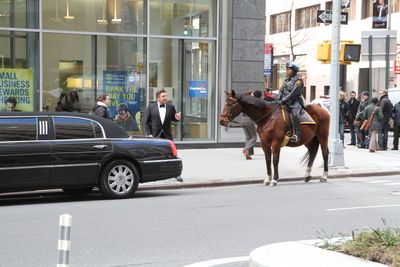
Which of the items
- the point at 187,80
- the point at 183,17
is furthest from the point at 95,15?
the point at 187,80

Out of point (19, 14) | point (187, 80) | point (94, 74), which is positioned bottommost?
point (187, 80)

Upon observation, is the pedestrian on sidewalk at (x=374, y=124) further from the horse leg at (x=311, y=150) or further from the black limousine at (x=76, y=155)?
the black limousine at (x=76, y=155)

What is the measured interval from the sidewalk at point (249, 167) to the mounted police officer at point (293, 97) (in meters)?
1.76

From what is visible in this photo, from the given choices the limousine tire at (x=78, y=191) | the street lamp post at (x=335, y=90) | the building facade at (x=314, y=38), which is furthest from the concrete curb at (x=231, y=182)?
the building facade at (x=314, y=38)

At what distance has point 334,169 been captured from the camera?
17.5 m

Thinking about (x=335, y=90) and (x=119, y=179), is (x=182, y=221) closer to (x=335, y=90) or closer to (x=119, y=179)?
(x=119, y=179)

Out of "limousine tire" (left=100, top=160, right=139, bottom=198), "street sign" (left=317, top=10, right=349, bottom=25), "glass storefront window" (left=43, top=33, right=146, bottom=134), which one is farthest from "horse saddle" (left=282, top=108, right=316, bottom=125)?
"glass storefront window" (left=43, top=33, right=146, bottom=134)

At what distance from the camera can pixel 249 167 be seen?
700 inches

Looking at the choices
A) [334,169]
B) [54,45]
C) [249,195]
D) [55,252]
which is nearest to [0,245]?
[55,252]

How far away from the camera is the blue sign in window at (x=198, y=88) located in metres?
22.2

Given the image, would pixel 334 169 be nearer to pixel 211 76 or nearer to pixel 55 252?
pixel 211 76

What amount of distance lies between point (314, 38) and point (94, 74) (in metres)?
38.0

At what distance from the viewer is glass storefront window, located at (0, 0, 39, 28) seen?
777 inches

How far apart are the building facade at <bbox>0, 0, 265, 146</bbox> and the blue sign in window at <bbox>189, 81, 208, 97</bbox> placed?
3 cm
